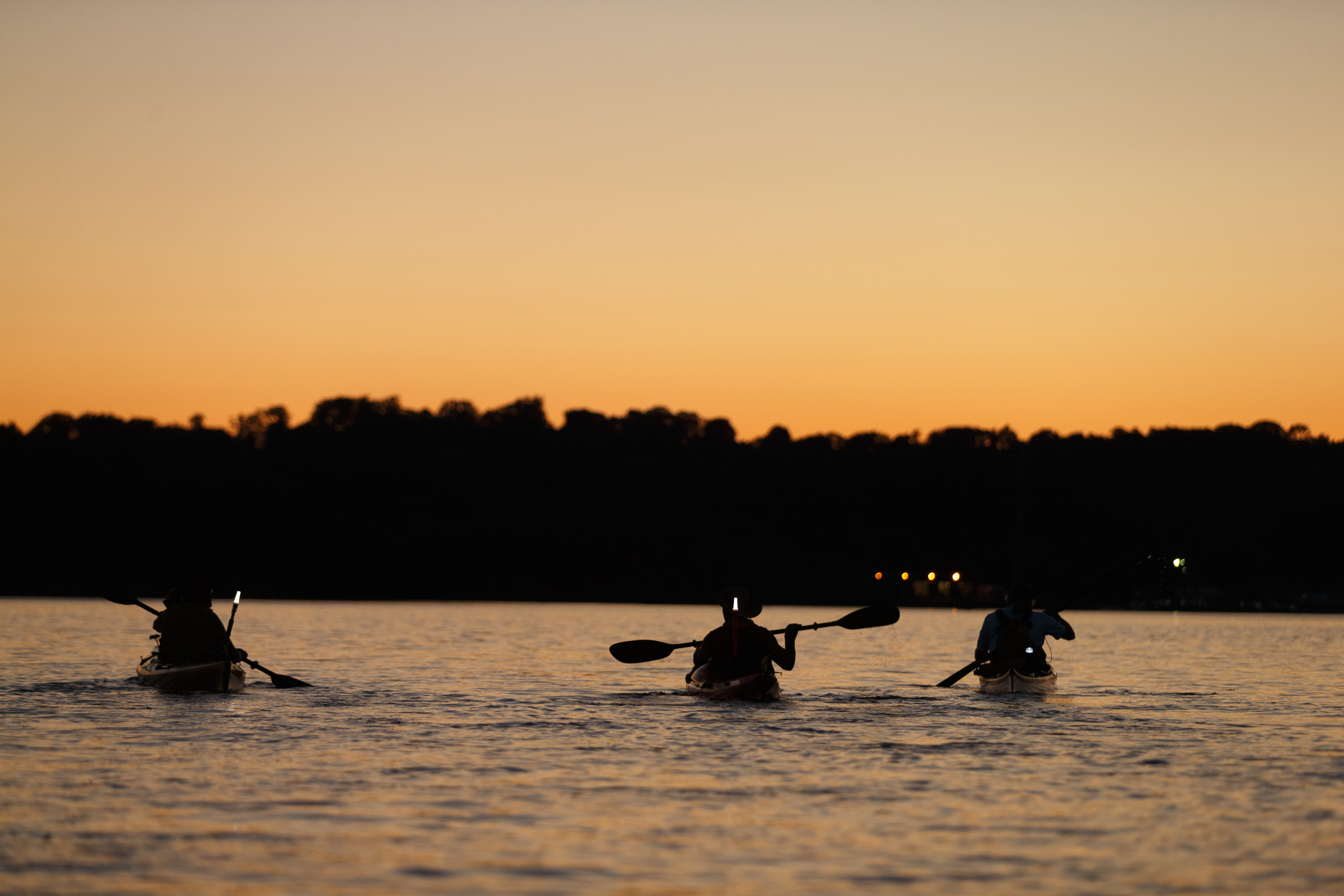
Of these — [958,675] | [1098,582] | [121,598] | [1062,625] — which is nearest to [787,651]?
[958,675]

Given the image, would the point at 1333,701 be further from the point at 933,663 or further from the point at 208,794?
the point at 208,794

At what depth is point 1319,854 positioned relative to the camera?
42.7 feet

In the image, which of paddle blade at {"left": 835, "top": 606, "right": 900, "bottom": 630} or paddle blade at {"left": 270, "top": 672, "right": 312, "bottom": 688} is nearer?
paddle blade at {"left": 270, "top": 672, "right": 312, "bottom": 688}

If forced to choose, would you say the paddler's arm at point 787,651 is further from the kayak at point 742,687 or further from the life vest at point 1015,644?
the life vest at point 1015,644

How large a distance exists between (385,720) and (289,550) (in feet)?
382

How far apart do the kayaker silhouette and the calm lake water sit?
0.88 meters

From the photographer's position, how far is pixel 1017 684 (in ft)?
97.1

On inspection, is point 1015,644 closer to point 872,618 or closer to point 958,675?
point 958,675

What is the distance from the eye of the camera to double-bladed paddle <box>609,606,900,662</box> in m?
29.7

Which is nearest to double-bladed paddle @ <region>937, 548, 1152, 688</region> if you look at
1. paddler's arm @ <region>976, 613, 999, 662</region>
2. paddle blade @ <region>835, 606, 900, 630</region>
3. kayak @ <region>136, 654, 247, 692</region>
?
paddler's arm @ <region>976, 613, 999, 662</region>

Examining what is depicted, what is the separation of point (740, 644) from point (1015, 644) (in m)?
5.50

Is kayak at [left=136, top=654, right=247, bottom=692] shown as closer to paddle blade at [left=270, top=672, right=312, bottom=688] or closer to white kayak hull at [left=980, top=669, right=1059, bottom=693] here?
paddle blade at [left=270, top=672, right=312, bottom=688]

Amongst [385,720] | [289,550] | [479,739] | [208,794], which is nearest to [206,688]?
[385,720]

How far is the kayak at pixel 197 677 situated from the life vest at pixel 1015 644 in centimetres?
1412
